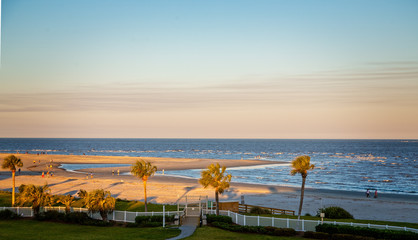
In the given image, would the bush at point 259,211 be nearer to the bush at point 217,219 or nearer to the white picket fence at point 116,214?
the bush at point 217,219

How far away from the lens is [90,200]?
102 feet

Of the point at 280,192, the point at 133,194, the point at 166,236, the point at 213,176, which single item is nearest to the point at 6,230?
the point at 166,236

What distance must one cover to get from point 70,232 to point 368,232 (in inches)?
834

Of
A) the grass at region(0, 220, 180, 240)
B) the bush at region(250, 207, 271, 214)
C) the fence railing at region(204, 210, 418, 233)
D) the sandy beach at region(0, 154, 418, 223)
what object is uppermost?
the fence railing at region(204, 210, 418, 233)

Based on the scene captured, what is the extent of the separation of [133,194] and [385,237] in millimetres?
36758

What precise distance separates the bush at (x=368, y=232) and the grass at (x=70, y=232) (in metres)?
10.5

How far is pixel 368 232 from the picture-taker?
989 inches

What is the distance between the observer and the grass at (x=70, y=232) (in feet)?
85.6

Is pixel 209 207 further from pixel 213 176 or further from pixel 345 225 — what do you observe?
Result: pixel 345 225

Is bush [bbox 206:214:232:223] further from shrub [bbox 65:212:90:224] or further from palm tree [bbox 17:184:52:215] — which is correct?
palm tree [bbox 17:184:52:215]

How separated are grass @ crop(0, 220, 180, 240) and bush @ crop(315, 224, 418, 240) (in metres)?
10.5

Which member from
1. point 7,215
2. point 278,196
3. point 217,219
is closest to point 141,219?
point 217,219

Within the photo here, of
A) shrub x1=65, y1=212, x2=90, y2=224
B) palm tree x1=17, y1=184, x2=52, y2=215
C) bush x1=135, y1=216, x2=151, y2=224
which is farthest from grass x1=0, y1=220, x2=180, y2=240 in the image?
bush x1=135, y1=216, x2=151, y2=224

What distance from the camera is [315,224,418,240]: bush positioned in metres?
23.9
